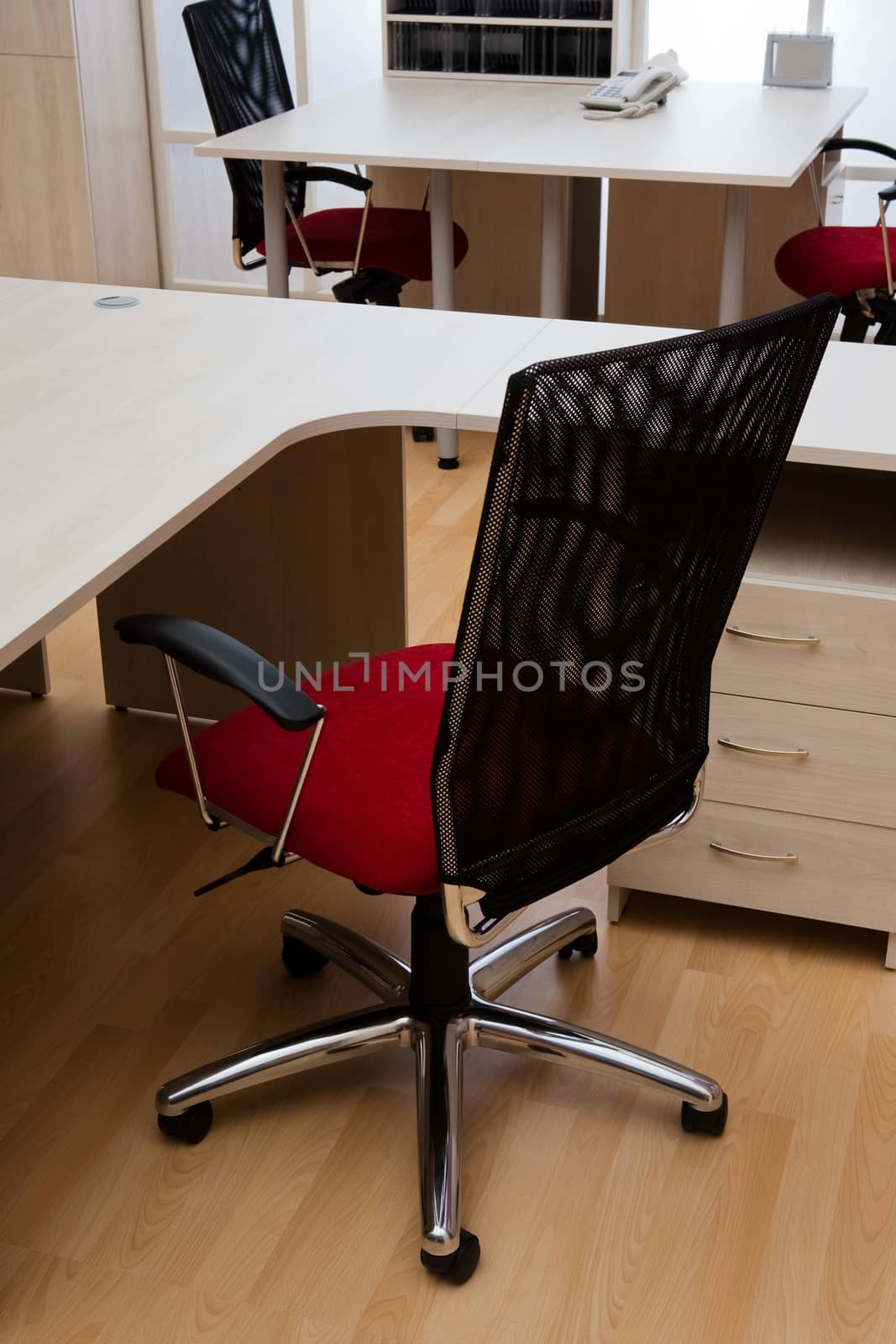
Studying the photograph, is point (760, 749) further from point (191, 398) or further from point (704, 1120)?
point (191, 398)

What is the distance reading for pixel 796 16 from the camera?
5.05m

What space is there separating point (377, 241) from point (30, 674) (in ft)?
5.70

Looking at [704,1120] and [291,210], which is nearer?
[704,1120]

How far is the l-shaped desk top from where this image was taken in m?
1.63

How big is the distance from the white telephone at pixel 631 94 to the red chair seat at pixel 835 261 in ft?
2.16

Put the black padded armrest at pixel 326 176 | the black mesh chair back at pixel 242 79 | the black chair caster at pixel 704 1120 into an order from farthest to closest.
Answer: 1. the black mesh chair back at pixel 242 79
2. the black padded armrest at pixel 326 176
3. the black chair caster at pixel 704 1120

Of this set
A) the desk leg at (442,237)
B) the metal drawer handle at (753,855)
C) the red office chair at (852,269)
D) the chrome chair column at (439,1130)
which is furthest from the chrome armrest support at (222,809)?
the red office chair at (852,269)

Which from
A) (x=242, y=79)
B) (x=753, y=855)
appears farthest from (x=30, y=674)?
(x=242, y=79)

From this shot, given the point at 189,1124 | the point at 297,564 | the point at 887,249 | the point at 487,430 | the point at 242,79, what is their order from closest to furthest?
the point at 189,1124 → the point at 487,430 → the point at 297,564 → the point at 887,249 → the point at 242,79

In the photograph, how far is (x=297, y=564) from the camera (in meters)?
2.77

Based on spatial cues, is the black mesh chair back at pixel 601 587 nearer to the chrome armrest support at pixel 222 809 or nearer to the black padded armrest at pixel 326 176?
the chrome armrest support at pixel 222 809

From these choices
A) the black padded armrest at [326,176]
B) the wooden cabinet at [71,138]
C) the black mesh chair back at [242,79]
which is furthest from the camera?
the wooden cabinet at [71,138]

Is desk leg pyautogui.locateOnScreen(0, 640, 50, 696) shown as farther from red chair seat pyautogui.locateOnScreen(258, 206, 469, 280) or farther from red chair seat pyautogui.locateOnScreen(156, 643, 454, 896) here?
red chair seat pyautogui.locateOnScreen(258, 206, 469, 280)

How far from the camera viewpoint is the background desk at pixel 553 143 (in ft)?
11.9
